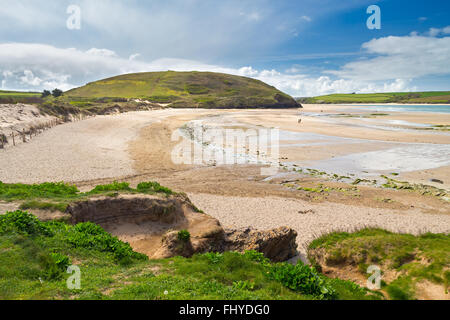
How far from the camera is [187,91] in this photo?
487ft

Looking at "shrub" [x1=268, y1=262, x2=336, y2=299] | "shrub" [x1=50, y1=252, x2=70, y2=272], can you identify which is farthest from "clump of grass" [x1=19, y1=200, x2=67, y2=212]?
"shrub" [x1=268, y1=262, x2=336, y2=299]

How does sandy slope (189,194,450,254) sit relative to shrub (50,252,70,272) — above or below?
→ below

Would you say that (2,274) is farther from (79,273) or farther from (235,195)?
(235,195)

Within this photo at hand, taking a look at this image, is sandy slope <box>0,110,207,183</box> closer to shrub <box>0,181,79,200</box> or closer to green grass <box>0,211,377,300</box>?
shrub <box>0,181,79,200</box>

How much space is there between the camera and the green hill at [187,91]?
116m

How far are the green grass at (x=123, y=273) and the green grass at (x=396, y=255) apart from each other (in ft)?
5.51

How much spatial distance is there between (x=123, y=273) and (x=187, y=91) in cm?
14876

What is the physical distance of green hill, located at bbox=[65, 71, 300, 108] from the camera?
11569cm

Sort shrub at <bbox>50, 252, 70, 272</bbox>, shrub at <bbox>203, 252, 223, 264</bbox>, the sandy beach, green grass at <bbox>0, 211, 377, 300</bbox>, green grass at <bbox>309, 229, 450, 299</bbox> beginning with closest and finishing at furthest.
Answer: green grass at <bbox>0, 211, 377, 300</bbox> < shrub at <bbox>50, 252, 70, 272</bbox> < green grass at <bbox>309, 229, 450, 299</bbox> < shrub at <bbox>203, 252, 223, 264</bbox> < the sandy beach

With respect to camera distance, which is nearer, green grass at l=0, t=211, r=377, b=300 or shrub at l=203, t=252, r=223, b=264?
green grass at l=0, t=211, r=377, b=300

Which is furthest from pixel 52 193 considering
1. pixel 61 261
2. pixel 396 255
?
pixel 396 255

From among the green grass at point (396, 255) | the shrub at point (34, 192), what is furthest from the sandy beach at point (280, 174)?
the shrub at point (34, 192)

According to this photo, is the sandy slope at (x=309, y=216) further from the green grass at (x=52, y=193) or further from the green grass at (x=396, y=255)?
the green grass at (x=52, y=193)

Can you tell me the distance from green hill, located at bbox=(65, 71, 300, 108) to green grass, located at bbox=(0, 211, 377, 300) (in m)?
100
